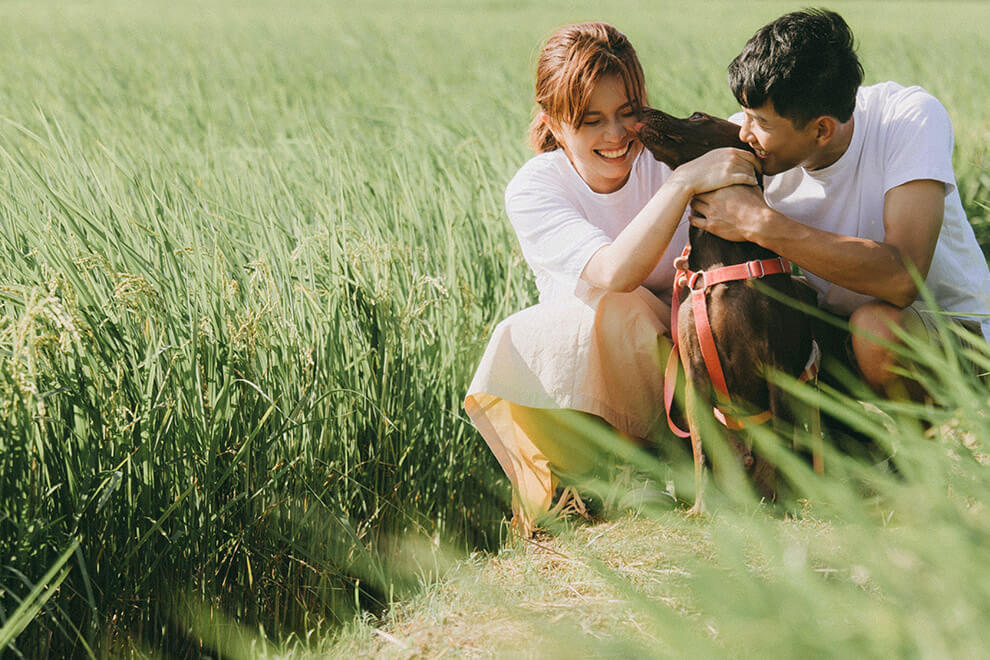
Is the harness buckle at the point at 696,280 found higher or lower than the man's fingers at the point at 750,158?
lower

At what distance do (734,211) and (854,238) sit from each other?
0.95 ft

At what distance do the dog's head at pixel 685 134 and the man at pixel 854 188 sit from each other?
44 mm

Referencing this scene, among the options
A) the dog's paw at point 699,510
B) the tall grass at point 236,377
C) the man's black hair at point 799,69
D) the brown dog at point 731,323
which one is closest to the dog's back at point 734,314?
the brown dog at point 731,323

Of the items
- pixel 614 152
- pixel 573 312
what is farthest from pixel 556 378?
pixel 614 152

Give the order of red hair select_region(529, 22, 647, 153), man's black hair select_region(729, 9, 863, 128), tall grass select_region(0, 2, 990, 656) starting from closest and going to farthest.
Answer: tall grass select_region(0, 2, 990, 656) < man's black hair select_region(729, 9, 863, 128) < red hair select_region(529, 22, 647, 153)

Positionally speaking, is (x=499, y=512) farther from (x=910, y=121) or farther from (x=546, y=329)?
(x=910, y=121)

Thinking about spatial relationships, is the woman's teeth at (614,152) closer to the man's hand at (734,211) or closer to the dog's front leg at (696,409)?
the man's hand at (734,211)

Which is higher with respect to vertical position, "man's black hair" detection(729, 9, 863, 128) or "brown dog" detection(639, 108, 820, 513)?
"man's black hair" detection(729, 9, 863, 128)

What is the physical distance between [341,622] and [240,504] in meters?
0.37

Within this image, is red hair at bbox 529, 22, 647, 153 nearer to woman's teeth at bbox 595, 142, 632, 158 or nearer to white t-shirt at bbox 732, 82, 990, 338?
woman's teeth at bbox 595, 142, 632, 158

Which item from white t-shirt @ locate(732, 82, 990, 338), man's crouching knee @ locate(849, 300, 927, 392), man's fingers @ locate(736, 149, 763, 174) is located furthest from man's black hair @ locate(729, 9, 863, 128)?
man's crouching knee @ locate(849, 300, 927, 392)

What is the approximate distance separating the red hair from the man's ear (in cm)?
46

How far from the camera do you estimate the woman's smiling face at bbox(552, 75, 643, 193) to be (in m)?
2.26

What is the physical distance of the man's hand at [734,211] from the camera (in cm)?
200
